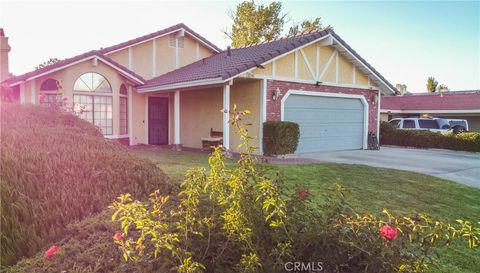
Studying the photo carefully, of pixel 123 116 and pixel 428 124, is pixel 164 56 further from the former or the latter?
pixel 428 124

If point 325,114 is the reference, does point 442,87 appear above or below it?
above

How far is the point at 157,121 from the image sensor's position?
1802 cm

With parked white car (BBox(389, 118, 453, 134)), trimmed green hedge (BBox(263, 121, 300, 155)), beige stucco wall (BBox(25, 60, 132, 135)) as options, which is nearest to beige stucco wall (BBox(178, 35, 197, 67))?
beige stucco wall (BBox(25, 60, 132, 135))

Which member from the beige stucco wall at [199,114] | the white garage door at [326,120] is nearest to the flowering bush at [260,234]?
the white garage door at [326,120]

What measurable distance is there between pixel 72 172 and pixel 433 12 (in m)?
15.6

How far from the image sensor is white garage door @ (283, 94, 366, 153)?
1517 centimetres

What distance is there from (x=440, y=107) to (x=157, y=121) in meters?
23.3

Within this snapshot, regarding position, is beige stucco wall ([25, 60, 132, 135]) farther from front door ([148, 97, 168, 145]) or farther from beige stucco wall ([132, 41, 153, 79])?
front door ([148, 97, 168, 145])

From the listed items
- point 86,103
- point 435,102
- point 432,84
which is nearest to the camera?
point 86,103

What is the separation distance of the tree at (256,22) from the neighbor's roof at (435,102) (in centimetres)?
1341

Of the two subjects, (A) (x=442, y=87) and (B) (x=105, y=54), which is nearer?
(B) (x=105, y=54)

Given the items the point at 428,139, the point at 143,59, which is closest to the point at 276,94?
the point at 143,59

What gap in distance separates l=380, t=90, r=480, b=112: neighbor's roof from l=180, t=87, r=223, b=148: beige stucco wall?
60.8 feet

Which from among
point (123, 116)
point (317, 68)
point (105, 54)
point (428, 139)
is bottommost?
point (428, 139)
